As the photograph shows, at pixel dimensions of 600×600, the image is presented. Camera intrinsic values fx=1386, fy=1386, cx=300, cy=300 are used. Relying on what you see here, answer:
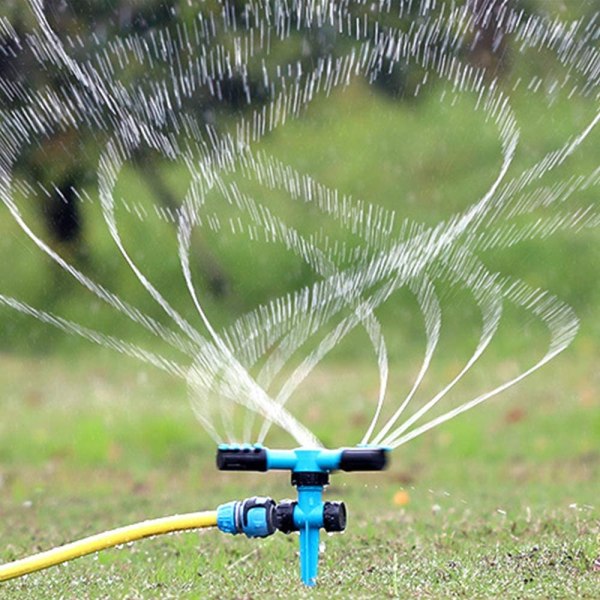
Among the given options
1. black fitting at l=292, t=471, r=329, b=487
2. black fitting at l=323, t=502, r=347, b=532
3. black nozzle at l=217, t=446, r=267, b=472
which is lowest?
black fitting at l=323, t=502, r=347, b=532

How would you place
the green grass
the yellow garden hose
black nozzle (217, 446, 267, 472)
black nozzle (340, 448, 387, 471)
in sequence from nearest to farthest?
black nozzle (340, 448, 387, 471) < black nozzle (217, 446, 267, 472) < the yellow garden hose < the green grass

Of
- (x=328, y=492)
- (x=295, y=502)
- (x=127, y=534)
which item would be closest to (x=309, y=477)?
(x=295, y=502)

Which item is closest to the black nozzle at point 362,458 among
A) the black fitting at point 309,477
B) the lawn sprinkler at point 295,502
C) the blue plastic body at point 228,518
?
the lawn sprinkler at point 295,502

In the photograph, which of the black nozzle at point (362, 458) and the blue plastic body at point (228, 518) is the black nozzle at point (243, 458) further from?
the black nozzle at point (362, 458)

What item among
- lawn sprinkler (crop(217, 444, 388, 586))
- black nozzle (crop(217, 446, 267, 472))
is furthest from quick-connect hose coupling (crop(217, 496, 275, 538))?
black nozzle (crop(217, 446, 267, 472))

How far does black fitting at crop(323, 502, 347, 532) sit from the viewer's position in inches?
189

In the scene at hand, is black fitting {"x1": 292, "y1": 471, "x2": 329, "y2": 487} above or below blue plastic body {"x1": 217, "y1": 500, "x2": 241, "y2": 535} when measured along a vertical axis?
above

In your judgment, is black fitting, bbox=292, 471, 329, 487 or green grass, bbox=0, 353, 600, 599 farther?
green grass, bbox=0, 353, 600, 599

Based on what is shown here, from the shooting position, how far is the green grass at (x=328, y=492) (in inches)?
217

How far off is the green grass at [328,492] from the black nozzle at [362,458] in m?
0.55

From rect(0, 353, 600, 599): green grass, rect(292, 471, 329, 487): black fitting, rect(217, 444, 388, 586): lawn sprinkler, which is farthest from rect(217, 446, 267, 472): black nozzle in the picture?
rect(0, 353, 600, 599): green grass

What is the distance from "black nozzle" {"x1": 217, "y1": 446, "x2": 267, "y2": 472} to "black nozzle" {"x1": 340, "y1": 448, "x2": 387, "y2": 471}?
0.95ft

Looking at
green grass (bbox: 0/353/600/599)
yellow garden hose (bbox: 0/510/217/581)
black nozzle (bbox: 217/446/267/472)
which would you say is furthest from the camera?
green grass (bbox: 0/353/600/599)

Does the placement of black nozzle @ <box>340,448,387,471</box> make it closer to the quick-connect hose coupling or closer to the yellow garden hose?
the quick-connect hose coupling
